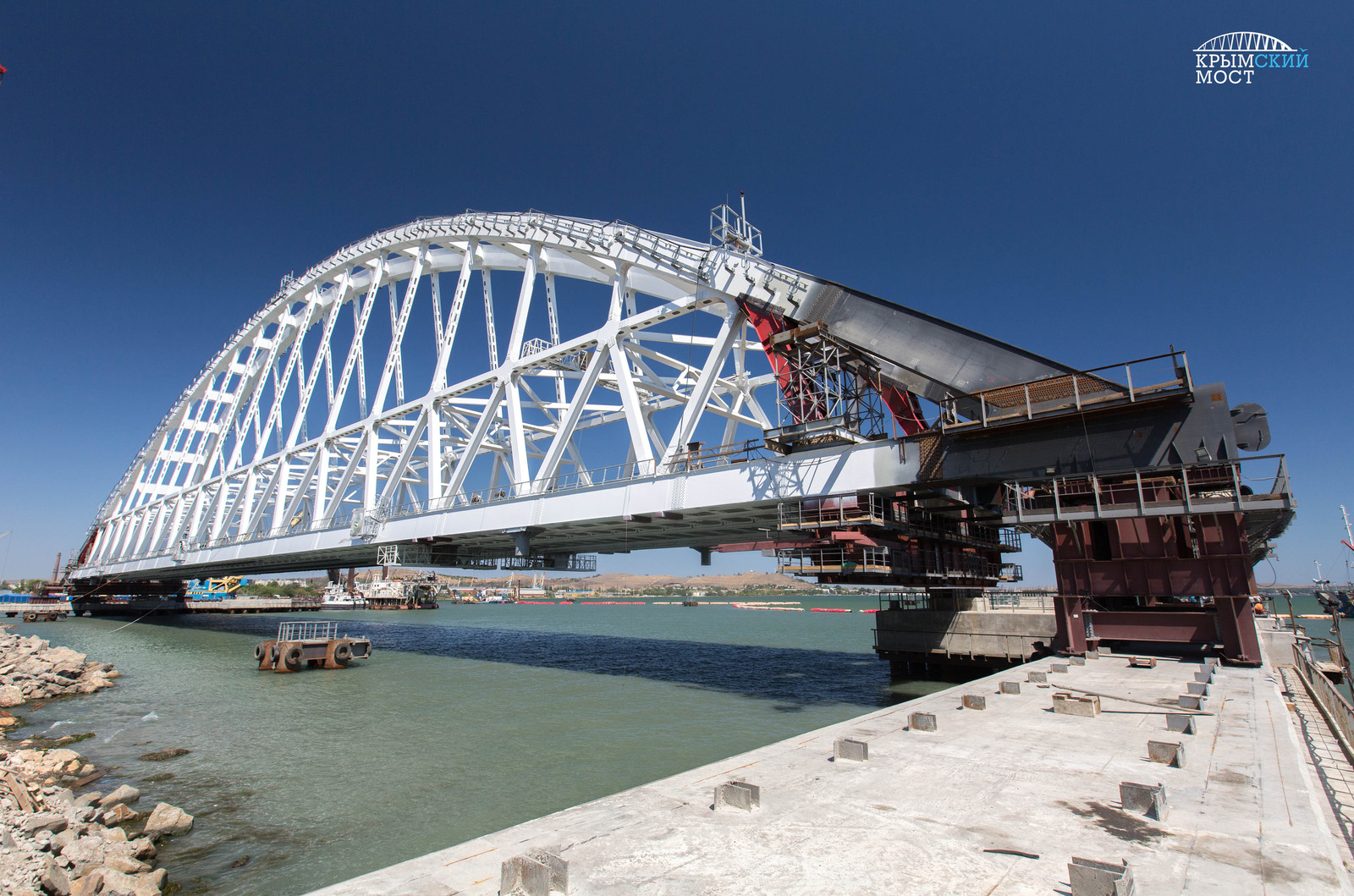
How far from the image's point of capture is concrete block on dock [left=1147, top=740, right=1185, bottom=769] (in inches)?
300

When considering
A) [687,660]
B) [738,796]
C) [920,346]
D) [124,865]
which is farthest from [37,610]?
[738,796]

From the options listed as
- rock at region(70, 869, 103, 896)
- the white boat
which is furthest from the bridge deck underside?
the white boat

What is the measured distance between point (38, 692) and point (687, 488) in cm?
2500

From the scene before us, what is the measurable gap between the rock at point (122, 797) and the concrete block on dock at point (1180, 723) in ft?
56.8

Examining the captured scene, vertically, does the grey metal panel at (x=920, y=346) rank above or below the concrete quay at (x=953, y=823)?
above

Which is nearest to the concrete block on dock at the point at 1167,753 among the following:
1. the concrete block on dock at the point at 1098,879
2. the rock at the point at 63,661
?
the concrete block on dock at the point at 1098,879

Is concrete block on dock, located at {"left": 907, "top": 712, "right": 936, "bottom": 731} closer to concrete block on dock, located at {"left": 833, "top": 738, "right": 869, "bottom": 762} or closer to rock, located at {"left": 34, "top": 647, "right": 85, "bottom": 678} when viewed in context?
concrete block on dock, located at {"left": 833, "top": 738, "right": 869, "bottom": 762}

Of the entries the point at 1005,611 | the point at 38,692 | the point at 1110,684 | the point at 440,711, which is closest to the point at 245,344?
the point at 38,692

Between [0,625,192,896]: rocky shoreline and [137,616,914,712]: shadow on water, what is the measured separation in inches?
617

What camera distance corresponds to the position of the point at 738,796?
20.7ft

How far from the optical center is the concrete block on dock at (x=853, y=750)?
7941 mm

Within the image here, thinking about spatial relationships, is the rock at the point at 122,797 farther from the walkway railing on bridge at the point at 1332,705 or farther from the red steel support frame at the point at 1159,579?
the red steel support frame at the point at 1159,579

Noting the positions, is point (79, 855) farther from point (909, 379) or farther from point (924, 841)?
point (909, 379)

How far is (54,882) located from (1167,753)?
42.7ft
